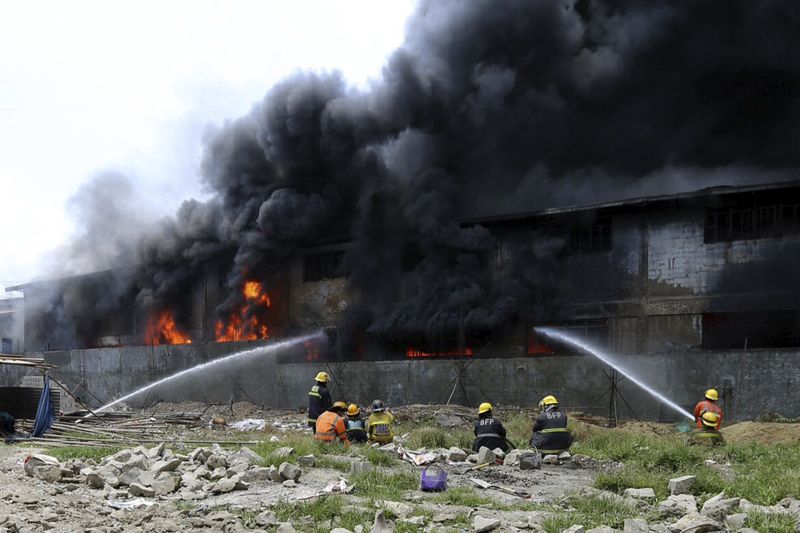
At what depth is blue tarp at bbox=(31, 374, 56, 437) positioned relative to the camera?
15.6 metres

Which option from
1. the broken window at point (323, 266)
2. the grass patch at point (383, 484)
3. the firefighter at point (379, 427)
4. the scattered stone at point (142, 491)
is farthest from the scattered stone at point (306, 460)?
the broken window at point (323, 266)

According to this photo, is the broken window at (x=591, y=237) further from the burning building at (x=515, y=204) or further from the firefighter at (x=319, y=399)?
the firefighter at (x=319, y=399)

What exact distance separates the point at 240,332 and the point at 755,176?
69.0ft

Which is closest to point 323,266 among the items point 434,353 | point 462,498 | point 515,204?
point 434,353

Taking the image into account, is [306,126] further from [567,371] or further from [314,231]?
[567,371]

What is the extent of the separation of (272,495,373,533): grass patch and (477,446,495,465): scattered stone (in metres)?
3.49

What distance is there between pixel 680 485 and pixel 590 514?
5.17 feet

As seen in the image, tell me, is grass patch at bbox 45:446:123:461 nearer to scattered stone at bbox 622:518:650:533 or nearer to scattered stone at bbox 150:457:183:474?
scattered stone at bbox 150:457:183:474

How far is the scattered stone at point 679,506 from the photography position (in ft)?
24.2

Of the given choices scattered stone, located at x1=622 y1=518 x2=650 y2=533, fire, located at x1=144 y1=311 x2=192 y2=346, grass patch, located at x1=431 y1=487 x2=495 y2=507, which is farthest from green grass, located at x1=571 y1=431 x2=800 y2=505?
fire, located at x1=144 y1=311 x2=192 y2=346

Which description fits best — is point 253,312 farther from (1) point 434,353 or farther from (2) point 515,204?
(2) point 515,204

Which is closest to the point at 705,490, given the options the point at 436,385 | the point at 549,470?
the point at 549,470

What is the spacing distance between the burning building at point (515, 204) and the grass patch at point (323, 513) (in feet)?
33.6

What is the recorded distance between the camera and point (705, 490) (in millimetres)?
8398
